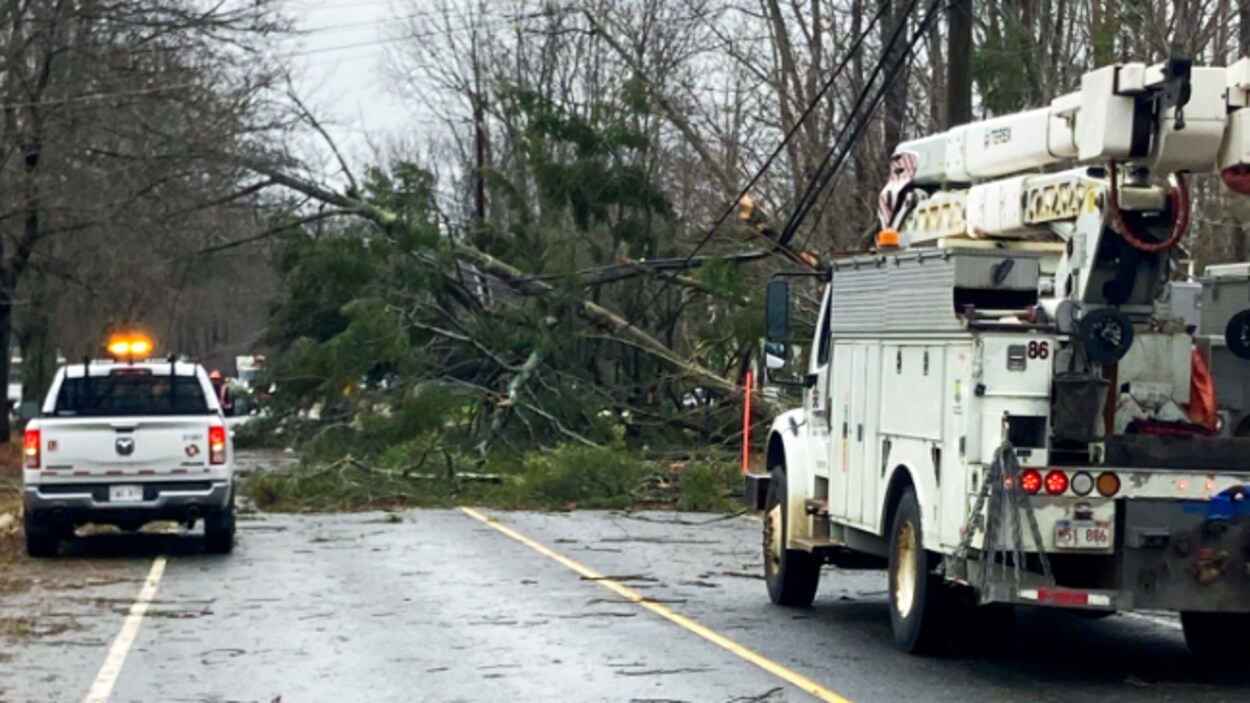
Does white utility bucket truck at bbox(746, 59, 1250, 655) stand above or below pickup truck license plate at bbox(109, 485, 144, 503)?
above

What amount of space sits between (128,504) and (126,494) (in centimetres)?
10

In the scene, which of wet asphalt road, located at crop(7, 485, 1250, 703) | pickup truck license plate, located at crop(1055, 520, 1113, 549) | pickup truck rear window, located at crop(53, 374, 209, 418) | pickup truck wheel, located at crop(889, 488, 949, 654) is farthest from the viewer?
pickup truck rear window, located at crop(53, 374, 209, 418)

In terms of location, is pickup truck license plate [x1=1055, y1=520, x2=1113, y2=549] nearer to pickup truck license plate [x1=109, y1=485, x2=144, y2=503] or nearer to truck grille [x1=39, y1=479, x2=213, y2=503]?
truck grille [x1=39, y1=479, x2=213, y2=503]

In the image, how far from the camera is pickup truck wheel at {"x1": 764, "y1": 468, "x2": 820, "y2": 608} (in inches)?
617

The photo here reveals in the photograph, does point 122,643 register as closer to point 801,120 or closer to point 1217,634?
point 1217,634

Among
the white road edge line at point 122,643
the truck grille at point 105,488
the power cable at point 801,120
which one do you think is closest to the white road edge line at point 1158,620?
the white road edge line at point 122,643

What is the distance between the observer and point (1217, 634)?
13.3 metres

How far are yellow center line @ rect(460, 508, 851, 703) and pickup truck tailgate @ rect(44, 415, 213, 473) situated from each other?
3.70 meters

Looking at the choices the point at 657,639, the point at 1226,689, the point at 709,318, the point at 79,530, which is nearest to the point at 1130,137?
the point at 1226,689

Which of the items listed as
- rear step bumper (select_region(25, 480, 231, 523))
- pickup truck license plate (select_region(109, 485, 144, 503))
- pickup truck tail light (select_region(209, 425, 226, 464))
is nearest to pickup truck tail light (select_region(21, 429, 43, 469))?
rear step bumper (select_region(25, 480, 231, 523))

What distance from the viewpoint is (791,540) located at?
50.7ft

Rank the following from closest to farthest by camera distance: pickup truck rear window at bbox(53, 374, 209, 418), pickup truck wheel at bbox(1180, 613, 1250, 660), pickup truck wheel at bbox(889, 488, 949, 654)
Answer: pickup truck wheel at bbox(889, 488, 949, 654) < pickup truck wheel at bbox(1180, 613, 1250, 660) < pickup truck rear window at bbox(53, 374, 209, 418)

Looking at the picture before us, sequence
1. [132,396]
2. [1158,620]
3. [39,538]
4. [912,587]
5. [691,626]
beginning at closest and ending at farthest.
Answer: [912,587]
[691,626]
[1158,620]
[39,538]
[132,396]

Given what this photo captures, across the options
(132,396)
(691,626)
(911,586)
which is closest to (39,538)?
(132,396)
